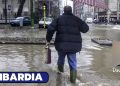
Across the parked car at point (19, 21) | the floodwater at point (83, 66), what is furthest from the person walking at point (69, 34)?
the parked car at point (19, 21)

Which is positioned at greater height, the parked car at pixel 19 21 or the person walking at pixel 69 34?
the person walking at pixel 69 34

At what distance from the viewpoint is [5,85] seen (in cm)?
957

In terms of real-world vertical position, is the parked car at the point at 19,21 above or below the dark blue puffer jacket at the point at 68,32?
below

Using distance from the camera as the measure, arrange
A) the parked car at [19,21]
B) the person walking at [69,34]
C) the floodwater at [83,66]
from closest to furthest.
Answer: the person walking at [69,34] < the floodwater at [83,66] < the parked car at [19,21]

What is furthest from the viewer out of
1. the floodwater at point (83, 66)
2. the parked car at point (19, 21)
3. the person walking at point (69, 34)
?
the parked car at point (19, 21)

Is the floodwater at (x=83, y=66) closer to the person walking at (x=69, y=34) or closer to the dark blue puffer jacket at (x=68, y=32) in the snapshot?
the person walking at (x=69, y=34)

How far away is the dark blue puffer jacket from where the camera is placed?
33.9 feet

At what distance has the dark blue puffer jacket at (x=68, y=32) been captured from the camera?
1034cm

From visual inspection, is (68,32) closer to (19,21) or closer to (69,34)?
(69,34)

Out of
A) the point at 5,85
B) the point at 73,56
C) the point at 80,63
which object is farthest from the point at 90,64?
the point at 5,85

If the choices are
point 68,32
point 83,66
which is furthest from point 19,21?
point 68,32

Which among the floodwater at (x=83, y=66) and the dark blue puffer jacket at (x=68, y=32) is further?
the floodwater at (x=83, y=66)

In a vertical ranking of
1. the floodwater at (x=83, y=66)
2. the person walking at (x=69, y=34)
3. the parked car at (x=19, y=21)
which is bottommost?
the parked car at (x=19, y=21)

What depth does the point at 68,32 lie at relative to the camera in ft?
34.1
